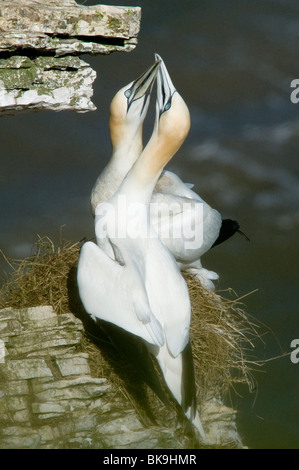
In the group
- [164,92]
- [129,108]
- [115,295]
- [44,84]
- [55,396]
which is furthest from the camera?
[129,108]

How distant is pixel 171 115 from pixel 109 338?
44.2 inches

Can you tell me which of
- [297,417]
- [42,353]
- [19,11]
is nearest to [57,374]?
[42,353]

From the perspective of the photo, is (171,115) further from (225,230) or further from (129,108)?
(225,230)

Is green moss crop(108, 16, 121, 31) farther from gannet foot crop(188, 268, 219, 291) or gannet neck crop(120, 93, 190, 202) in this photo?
gannet foot crop(188, 268, 219, 291)

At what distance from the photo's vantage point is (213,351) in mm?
4914

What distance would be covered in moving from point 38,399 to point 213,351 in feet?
3.18

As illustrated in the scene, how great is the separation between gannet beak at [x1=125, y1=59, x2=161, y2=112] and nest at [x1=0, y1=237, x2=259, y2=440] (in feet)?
3.05

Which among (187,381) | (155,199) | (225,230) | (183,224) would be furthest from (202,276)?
(187,381)

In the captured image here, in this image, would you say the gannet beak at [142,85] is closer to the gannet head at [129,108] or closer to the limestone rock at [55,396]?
the gannet head at [129,108]

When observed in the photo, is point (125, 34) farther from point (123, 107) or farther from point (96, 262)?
point (96, 262)

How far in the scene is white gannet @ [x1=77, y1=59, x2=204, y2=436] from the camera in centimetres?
424

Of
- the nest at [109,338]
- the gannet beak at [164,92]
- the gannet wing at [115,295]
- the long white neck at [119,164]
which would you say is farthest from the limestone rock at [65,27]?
the nest at [109,338]

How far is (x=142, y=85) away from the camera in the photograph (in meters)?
4.88

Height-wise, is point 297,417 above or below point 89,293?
below
